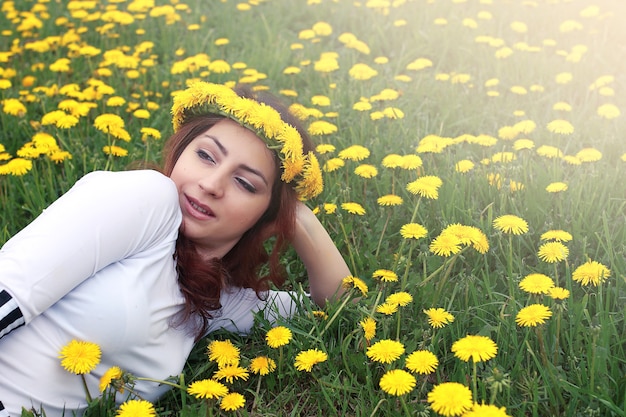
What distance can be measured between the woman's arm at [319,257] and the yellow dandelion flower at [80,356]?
0.77 m

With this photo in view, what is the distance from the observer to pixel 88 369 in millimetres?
1639

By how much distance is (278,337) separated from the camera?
6.35 ft

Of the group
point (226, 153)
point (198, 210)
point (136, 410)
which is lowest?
point (136, 410)

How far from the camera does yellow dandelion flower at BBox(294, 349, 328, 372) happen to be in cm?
187

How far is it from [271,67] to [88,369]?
8.54 ft

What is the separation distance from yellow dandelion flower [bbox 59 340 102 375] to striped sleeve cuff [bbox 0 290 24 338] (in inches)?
4.9

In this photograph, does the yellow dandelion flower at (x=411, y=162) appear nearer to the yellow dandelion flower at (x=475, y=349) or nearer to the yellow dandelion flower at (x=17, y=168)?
the yellow dandelion flower at (x=475, y=349)

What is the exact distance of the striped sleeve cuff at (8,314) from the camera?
1588 millimetres

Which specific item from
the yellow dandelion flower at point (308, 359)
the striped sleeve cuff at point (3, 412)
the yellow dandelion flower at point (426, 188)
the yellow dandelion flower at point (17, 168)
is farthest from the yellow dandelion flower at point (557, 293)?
the yellow dandelion flower at point (17, 168)

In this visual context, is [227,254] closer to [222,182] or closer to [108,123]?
[222,182]

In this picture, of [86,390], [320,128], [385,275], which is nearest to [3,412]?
[86,390]

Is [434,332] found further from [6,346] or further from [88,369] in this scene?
[6,346]

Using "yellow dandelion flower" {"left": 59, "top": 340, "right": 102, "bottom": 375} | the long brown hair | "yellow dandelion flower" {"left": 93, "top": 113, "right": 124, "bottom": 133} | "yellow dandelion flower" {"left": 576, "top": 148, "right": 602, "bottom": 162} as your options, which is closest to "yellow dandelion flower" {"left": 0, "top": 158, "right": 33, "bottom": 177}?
"yellow dandelion flower" {"left": 93, "top": 113, "right": 124, "bottom": 133}

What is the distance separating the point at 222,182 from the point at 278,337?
1.42 feet
